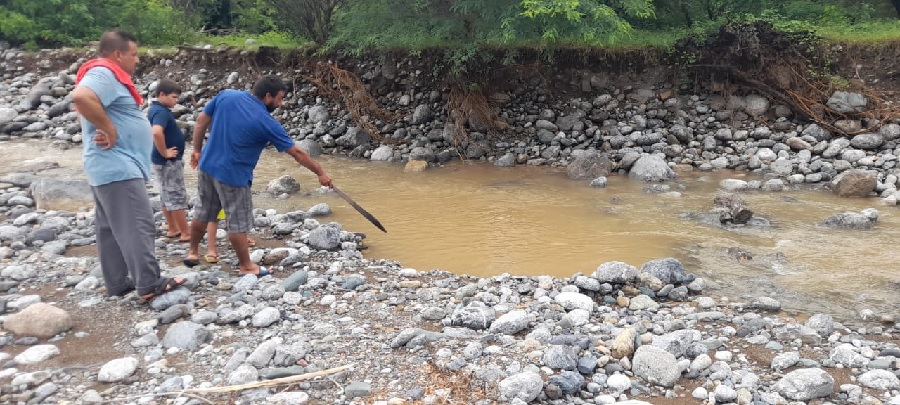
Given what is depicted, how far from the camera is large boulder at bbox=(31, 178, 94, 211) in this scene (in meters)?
A: 7.35

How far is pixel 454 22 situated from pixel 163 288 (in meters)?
7.41

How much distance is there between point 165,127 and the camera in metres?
5.74

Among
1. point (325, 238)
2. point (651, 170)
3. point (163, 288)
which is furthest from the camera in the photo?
point (651, 170)

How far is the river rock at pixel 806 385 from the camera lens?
343 cm

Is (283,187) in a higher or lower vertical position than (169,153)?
lower

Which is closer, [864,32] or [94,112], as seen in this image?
[94,112]

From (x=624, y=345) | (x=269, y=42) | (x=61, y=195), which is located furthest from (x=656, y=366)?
(x=269, y=42)

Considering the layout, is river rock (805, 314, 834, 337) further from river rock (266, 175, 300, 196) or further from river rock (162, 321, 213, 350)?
river rock (266, 175, 300, 196)

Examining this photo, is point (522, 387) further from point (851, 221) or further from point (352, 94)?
point (352, 94)

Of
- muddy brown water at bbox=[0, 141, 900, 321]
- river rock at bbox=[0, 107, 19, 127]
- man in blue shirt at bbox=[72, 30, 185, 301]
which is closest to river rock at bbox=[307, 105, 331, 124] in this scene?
muddy brown water at bbox=[0, 141, 900, 321]

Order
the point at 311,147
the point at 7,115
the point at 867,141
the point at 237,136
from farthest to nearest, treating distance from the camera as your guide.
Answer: the point at 7,115 → the point at 311,147 → the point at 867,141 → the point at 237,136

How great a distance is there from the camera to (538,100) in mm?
12008

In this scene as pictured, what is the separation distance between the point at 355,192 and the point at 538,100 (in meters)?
4.39

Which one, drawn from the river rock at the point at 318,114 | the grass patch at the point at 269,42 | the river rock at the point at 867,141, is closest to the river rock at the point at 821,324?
the river rock at the point at 867,141
